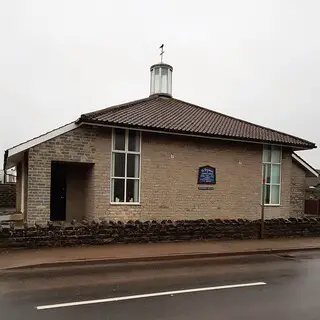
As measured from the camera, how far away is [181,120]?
16891mm

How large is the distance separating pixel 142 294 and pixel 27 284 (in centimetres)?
225

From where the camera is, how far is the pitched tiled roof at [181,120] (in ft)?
48.9

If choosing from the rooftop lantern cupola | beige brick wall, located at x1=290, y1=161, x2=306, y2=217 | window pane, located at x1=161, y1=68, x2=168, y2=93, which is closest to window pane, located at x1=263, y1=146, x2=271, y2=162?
beige brick wall, located at x1=290, y1=161, x2=306, y2=217

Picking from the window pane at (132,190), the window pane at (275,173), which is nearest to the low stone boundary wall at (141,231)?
the window pane at (132,190)

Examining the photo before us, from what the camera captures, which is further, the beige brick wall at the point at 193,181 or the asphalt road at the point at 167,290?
the beige brick wall at the point at 193,181

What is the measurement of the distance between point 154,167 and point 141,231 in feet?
12.0

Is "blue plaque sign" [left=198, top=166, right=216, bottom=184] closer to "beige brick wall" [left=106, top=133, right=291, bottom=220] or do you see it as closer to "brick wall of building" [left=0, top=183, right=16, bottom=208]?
"beige brick wall" [left=106, top=133, right=291, bottom=220]

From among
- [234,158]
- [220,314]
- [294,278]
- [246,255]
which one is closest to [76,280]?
[220,314]

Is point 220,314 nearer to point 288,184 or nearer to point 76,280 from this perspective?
point 76,280

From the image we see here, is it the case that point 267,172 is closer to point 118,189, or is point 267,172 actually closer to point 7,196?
point 118,189

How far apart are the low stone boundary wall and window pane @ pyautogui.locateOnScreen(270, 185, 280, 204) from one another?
2.49 metres

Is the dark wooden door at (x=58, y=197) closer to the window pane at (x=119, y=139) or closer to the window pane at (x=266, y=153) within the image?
the window pane at (x=119, y=139)

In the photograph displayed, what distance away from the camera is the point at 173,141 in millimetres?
15914

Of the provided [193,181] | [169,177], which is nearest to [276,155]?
[193,181]
